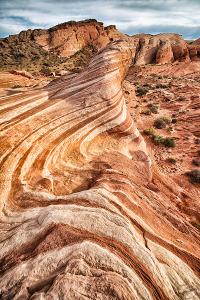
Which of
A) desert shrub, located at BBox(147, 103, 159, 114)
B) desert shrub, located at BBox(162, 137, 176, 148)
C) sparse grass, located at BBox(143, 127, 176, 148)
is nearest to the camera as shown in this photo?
desert shrub, located at BBox(162, 137, 176, 148)

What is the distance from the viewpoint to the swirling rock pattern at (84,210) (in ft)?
20.8

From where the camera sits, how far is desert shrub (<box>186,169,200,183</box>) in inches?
695

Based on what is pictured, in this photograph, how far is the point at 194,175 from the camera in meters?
18.0

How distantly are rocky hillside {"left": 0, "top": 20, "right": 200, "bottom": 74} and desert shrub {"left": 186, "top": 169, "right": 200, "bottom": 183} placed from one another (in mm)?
48121

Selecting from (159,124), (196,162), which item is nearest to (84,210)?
(196,162)

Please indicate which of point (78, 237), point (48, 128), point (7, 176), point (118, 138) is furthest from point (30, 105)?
point (78, 237)

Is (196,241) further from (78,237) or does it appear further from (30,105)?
(30,105)

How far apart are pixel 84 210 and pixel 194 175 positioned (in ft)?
37.3

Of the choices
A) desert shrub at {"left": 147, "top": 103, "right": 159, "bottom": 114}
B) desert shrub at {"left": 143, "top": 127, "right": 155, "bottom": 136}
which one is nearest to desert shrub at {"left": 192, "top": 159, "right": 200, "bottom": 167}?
desert shrub at {"left": 143, "top": 127, "right": 155, "bottom": 136}

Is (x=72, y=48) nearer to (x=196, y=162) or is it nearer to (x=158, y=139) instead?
(x=158, y=139)

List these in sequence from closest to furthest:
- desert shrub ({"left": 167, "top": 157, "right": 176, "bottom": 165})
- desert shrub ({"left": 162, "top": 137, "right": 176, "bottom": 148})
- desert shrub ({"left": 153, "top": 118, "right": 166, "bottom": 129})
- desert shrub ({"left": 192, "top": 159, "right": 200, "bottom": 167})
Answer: desert shrub ({"left": 192, "top": 159, "right": 200, "bottom": 167}), desert shrub ({"left": 167, "top": 157, "right": 176, "bottom": 165}), desert shrub ({"left": 162, "top": 137, "right": 176, "bottom": 148}), desert shrub ({"left": 153, "top": 118, "right": 166, "bottom": 129})

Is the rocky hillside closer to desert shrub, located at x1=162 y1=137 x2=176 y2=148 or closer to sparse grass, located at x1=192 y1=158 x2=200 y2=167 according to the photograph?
desert shrub, located at x1=162 y1=137 x2=176 y2=148

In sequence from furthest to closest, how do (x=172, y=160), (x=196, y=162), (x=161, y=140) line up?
(x=161, y=140), (x=172, y=160), (x=196, y=162)

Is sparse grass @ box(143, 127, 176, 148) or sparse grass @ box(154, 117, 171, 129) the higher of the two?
sparse grass @ box(143, 127, 176, 148)
